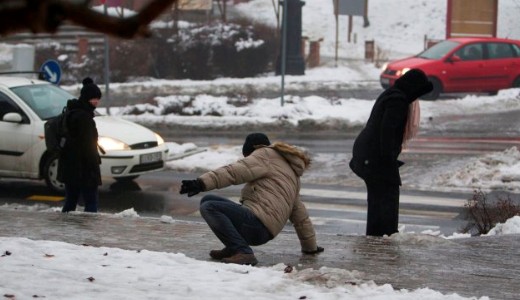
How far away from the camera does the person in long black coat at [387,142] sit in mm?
9023

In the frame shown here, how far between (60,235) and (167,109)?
14608 mm

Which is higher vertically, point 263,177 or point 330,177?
point 263,177

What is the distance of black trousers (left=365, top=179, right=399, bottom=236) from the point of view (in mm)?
9242

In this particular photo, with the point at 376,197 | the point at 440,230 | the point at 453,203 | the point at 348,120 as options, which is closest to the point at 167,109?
the point at 348,120

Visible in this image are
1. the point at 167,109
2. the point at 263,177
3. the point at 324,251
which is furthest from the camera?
the point at 167,109

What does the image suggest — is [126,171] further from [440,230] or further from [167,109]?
[167,109]

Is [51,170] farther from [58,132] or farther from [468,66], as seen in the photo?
[468,66]

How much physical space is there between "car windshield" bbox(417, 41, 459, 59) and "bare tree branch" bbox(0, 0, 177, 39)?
22359 mm

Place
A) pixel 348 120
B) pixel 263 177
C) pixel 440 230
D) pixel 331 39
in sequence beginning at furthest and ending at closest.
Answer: pixel 331 39 < pixel 348 120 < pixel 440 230 < pixel 263 177

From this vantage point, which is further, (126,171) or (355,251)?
(126,171)

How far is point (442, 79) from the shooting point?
1019 inches

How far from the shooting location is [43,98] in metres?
14.9

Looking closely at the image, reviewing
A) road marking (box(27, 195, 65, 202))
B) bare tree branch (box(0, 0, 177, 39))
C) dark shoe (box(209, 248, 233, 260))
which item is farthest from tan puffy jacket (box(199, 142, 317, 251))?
road marking (box(27, 195, 65, 202))

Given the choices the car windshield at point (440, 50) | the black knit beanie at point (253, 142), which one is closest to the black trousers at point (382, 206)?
the black knit beanie at point (253, 142)
